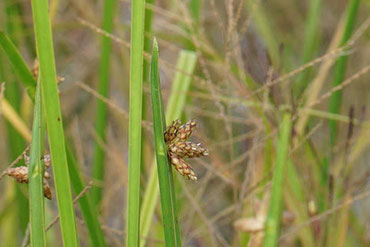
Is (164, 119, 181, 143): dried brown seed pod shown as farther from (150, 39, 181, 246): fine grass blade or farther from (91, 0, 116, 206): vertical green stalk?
(91, 0, 116, 206): vertical green stalk

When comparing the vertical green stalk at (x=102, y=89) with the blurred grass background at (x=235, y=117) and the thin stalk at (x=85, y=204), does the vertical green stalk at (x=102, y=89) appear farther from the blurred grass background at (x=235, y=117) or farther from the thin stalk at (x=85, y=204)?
the thin stalk at (x=85, y=204)

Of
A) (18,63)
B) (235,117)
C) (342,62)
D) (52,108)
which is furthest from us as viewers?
(235,117)

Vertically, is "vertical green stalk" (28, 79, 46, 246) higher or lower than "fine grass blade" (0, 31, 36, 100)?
lower

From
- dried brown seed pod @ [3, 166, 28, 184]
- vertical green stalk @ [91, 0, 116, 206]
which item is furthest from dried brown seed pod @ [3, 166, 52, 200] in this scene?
vertical green stalk @ [91, 0, 116, 206]

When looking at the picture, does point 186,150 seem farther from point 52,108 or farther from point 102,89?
point 102,89

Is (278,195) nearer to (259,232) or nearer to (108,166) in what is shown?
(259,232)

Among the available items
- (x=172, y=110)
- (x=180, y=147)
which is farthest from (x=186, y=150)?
(x=172, y=110)
